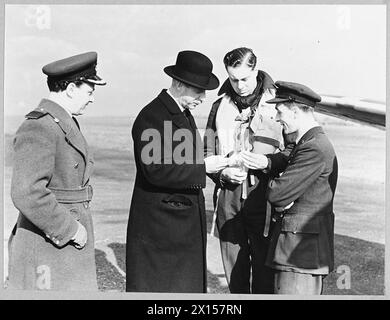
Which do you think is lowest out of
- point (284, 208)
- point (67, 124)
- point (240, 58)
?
point (284, 208)

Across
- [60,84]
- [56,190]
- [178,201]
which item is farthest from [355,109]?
[56,190]

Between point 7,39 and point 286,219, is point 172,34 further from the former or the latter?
point 286,219

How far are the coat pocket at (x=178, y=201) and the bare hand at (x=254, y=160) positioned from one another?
510mm

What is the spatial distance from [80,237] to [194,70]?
143cm

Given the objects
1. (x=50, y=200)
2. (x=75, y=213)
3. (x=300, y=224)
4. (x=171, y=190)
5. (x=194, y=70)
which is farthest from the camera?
(x=194, y=70)

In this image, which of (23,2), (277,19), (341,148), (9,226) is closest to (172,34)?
(277,19)

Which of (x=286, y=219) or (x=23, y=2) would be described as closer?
(x=286, y=219)

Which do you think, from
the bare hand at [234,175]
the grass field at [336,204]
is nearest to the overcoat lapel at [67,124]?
the grass field at [336,204]

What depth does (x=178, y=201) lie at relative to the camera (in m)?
4.98

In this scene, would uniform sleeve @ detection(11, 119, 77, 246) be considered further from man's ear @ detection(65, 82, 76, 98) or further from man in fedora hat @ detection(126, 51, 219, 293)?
man in fedora hat @ detection(126, 51, 219, 293)

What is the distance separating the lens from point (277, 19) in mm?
5227

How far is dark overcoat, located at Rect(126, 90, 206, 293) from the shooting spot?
5.00 metres

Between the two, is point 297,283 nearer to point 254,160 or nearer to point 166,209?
point 254,160

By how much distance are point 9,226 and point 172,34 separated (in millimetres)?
1867
